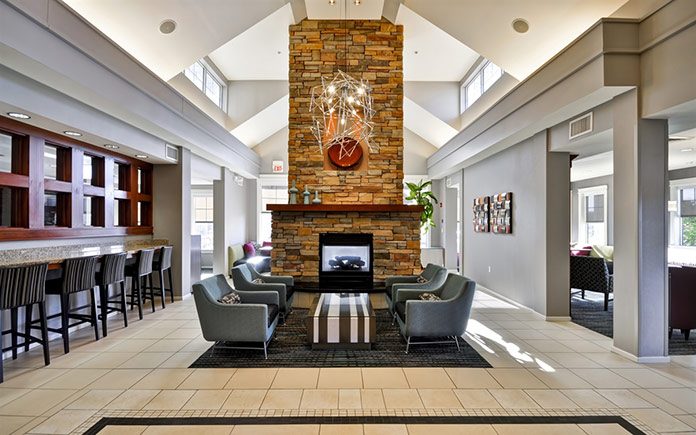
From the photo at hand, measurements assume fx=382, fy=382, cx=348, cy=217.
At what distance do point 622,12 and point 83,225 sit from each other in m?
7.37

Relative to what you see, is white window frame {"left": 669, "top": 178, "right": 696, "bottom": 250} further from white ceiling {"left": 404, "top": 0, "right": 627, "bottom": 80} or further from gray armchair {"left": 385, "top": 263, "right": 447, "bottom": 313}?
gray armchair {"left": 385, "top": 263, "right": 447, "bottom": 313}

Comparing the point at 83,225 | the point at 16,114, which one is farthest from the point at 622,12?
the point at 83,225

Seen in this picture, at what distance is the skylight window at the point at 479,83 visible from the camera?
7899 millimetres

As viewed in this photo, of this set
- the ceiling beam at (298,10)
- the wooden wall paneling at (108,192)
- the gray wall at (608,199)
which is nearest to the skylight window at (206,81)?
the ceiling beam at (298,10)

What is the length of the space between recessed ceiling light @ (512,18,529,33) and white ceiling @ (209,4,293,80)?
3613mm

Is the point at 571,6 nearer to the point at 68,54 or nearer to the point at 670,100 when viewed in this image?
the point at 670,100

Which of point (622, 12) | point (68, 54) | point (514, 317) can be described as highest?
point (622, 12)

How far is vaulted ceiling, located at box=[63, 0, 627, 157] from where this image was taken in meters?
4.97

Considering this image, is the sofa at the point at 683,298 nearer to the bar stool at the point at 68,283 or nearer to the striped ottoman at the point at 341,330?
the striped ottoman at the point at 341,330

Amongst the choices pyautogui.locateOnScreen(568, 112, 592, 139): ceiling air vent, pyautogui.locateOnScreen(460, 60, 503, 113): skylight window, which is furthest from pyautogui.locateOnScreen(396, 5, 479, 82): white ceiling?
pyautogui.locateOnScreen(568, 112, 592, 139): ceiling air vent

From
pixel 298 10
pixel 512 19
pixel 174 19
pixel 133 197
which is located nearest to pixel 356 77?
pixel 298 10

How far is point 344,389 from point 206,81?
7.78 metres

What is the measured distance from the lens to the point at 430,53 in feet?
27.2

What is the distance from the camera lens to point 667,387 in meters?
3.36
